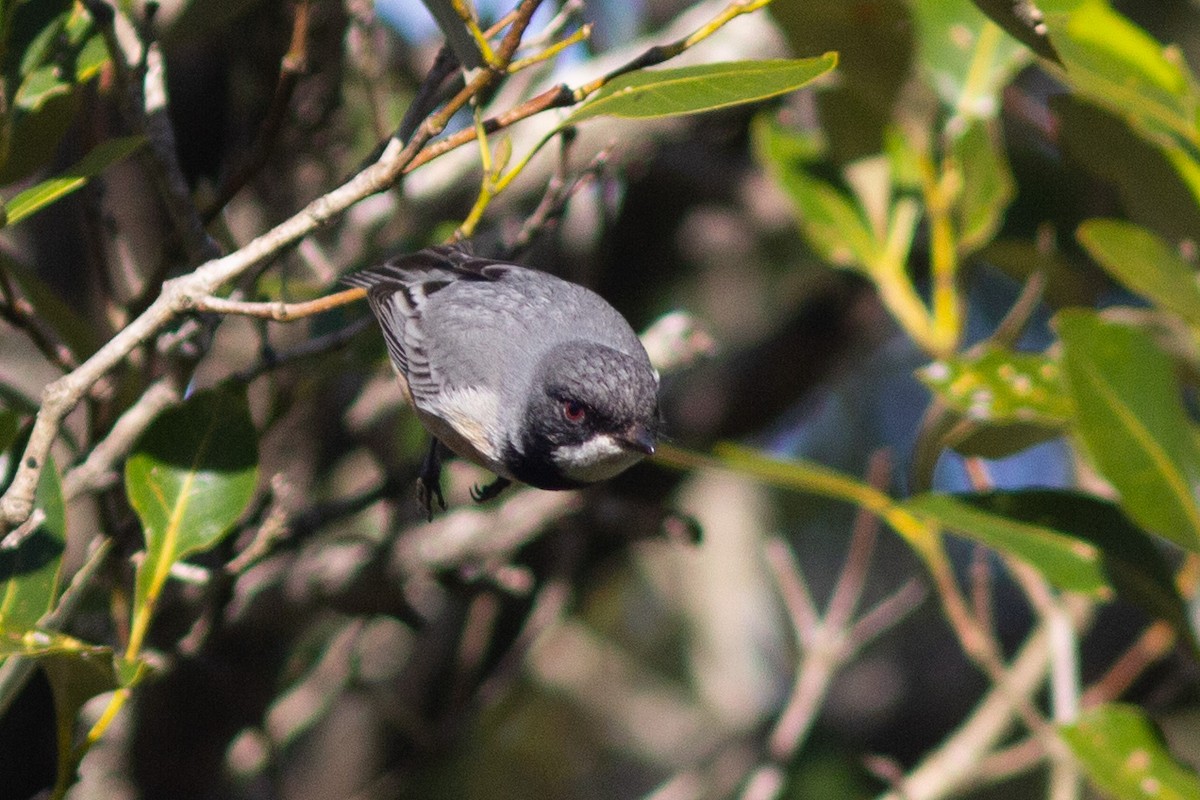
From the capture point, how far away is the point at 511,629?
3.74m

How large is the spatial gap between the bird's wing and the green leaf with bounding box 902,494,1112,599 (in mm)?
1048

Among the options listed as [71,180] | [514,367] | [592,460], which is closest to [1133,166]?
[592,460]

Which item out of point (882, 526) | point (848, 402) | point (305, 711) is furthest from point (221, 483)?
point (882, 526)

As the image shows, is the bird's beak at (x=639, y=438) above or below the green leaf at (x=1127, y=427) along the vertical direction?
above

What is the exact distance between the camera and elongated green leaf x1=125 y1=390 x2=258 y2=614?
2.06 metres

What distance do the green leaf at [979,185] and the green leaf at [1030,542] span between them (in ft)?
2.30

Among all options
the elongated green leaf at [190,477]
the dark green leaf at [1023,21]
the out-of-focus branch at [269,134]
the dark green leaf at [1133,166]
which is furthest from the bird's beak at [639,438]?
the dark green leaf at [1133,166]

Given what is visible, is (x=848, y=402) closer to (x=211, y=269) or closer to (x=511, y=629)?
(x=511, y=629)

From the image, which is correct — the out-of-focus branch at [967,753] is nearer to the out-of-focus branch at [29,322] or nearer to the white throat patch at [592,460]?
the white throat patch at [592,460]

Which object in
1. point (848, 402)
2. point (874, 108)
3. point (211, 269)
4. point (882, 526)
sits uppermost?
point (211, 269)

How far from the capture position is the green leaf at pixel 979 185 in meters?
2.78

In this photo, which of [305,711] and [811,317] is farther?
[811,317]

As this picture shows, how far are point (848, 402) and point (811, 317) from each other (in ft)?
7.17

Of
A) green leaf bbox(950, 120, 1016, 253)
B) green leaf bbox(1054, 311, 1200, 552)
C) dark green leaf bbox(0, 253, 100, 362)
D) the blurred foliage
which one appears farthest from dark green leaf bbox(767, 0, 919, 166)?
dark green leaf bbox(0, 253, 100, 362)
